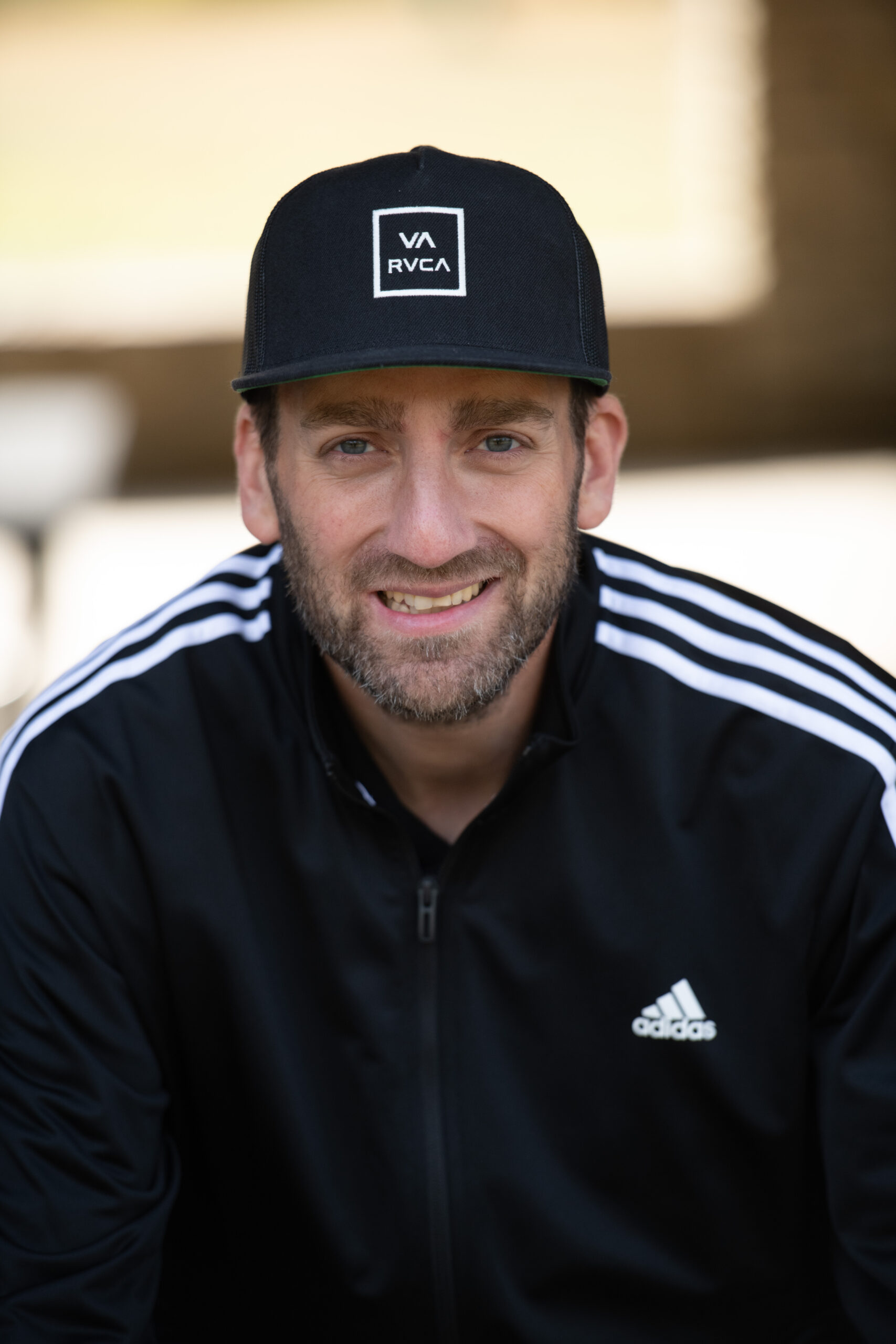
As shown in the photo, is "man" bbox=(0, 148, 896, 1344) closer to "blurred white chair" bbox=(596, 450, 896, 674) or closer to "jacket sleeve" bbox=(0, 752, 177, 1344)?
"jacket sleeve" bbox=(0, 752, 177, 1344)

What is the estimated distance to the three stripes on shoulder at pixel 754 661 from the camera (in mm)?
1720

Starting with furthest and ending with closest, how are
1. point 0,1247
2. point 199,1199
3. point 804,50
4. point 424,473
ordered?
point 804,50 → point 199,1199 → point 424,473 → point 0,1247

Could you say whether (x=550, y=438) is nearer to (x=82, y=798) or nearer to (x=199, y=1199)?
(x=82, y=798)

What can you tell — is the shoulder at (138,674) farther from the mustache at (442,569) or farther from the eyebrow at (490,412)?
the eyebrow at (490,412)

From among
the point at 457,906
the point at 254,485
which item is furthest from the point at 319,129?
the point at 457,906

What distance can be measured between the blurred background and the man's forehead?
4.98m

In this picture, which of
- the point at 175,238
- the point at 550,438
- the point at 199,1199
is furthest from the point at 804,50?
the point at 199,1199

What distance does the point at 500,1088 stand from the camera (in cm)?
172

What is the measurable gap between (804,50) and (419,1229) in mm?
6313

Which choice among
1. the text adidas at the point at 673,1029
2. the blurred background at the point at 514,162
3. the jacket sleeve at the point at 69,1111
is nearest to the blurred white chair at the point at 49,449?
the blurred background at the point at 514,162

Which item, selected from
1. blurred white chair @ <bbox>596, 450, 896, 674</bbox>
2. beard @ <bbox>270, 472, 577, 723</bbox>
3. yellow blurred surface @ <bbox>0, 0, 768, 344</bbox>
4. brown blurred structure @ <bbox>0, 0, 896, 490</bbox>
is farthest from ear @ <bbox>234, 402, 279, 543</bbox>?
yellow blurred surface @ <bbox>0, 0, 768, 344</bbox>

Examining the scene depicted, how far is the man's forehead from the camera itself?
1.64m

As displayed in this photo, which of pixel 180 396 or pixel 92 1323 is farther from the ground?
pixel 180 396

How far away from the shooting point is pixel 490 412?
65.5 inches
